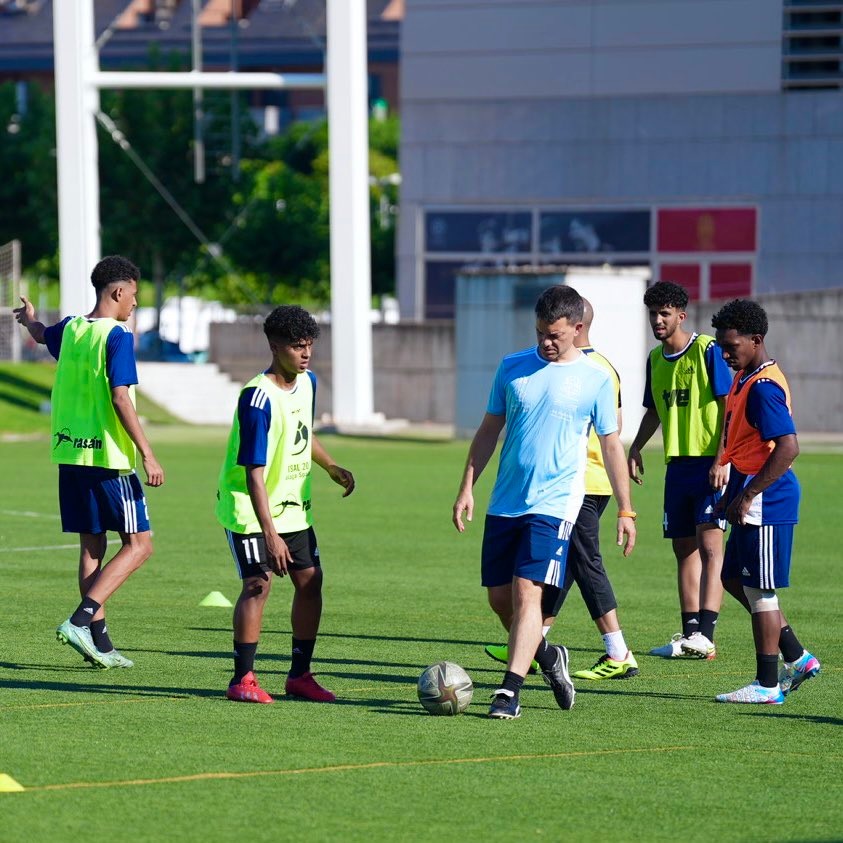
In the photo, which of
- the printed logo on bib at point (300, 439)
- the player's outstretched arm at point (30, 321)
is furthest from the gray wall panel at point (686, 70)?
the printed logo on bib at point (300, 439)

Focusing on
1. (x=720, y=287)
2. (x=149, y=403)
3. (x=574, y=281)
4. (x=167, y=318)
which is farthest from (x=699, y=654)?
(x=167, y=318)

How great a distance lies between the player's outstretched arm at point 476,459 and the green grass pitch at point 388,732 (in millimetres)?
963

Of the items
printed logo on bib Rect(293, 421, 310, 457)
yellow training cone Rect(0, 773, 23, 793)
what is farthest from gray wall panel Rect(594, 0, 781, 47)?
yellow training cone Rect(0, 773, 23, 793)

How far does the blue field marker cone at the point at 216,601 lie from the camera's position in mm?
11336

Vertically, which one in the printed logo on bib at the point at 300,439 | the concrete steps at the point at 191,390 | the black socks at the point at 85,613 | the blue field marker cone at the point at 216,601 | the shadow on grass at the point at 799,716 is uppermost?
the printed logo on bib at the point at 300,439

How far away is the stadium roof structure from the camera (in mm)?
65875

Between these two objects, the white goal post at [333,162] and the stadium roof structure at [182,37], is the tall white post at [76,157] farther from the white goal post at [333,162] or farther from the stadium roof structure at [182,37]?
the stadium roof structure at [182,37]

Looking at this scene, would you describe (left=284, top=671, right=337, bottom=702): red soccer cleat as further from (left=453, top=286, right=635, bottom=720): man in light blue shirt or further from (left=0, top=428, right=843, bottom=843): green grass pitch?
(left=453, top=286, right=635, bottom=720): man in light blue shirt

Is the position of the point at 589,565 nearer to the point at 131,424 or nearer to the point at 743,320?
the point at 743,320

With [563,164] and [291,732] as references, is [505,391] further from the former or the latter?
[563,164]

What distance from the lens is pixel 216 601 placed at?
11375mm

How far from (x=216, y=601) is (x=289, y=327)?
13.1 ft

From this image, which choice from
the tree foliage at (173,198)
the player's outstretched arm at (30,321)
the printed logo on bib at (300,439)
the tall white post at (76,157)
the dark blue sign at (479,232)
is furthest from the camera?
the tree foliage at (173,198)

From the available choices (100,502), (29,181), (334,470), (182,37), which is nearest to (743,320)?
(334,470)
